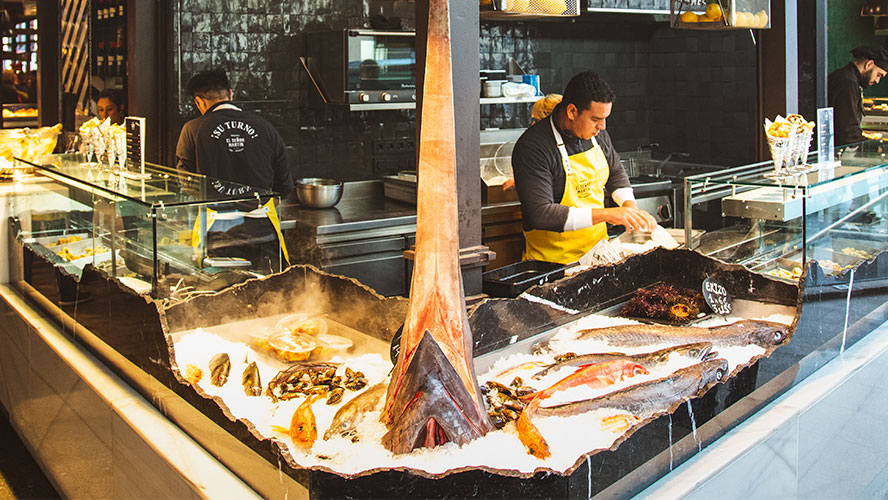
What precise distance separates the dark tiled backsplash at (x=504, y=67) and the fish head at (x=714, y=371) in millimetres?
4642

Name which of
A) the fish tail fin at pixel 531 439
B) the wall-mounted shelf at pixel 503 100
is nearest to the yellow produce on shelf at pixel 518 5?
the fish tail fin at pixel 531 439

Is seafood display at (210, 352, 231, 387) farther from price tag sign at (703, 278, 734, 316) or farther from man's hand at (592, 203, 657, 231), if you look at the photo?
man's hand at (592, 203, 657, 231)

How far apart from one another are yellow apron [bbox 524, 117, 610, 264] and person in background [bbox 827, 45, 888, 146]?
3.66 m

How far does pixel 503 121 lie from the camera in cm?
743

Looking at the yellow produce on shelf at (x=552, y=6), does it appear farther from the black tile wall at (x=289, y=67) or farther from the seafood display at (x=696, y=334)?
the black tile wall at (x=289, y=67)

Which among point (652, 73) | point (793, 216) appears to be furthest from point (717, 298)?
point (652, 73)

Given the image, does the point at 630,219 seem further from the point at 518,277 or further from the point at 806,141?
the point at 518,277

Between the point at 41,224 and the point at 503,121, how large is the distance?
4.35m

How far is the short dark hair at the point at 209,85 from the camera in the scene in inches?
198

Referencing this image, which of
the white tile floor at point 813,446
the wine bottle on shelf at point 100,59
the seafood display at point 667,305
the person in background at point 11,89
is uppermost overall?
the person in background at point 11,89

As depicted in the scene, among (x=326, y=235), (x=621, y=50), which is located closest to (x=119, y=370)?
(x=326, y=235)

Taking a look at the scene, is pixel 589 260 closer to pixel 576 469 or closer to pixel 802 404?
pixel 802 404

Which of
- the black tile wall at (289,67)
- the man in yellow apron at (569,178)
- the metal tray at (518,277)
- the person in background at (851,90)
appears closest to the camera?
the metal tray at (518,277)

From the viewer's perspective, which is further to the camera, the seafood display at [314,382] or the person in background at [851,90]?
the person in background at [851,90]
